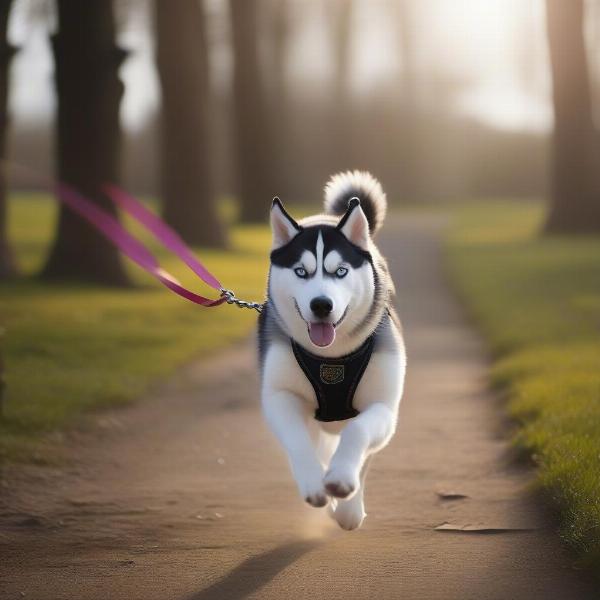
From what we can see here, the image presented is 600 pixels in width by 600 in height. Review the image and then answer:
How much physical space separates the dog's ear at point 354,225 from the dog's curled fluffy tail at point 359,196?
807 millimetres

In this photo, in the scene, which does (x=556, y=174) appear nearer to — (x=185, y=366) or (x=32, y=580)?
(x=185, y=366)

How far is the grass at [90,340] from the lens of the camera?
319 inches

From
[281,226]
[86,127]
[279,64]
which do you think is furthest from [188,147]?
[279,64]

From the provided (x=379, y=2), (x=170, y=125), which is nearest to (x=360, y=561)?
(x=170, y=125)

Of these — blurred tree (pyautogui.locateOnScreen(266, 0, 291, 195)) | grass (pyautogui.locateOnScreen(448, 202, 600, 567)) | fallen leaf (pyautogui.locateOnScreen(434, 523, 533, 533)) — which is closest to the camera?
fallen leaf (pyautogui.locateOnScreen(434, 523, 533, 533))

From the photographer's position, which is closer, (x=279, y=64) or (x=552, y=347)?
(x=552, y=347)

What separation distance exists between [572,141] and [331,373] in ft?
72.7

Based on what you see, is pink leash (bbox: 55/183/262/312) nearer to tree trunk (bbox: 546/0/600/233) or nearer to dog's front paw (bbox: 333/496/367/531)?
dog's front paw (bbox: 333/496/367/531)

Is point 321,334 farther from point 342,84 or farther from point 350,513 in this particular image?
point 342,84

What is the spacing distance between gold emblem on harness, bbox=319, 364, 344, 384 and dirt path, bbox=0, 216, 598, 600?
0.82 m

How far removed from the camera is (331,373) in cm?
484

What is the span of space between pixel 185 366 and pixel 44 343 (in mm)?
1416

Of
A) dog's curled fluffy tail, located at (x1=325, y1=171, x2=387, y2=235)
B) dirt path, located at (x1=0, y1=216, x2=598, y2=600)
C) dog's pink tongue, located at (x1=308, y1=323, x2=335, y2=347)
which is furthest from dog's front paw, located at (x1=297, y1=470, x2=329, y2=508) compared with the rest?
dog's curled fluffy tail, located at (x1=325, y1=171, x2=387, y2=235)

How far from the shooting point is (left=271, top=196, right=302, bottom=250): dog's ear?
4750mm
